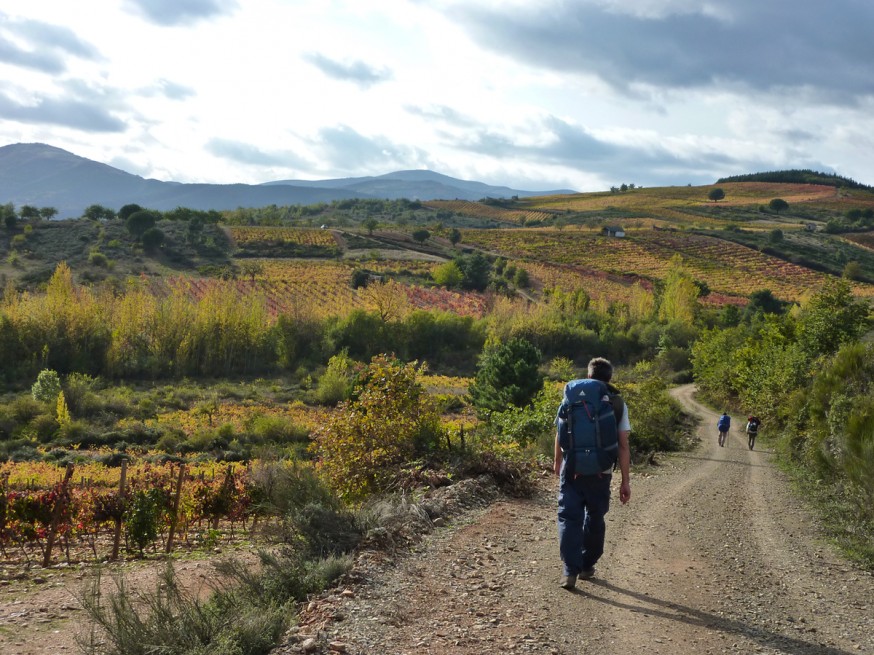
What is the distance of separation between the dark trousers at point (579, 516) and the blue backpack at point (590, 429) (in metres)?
0.13

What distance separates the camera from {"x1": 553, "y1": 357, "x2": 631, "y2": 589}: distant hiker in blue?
5973 mm

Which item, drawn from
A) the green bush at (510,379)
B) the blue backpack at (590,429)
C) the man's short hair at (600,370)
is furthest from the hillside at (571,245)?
the blue backpack at (590,429)

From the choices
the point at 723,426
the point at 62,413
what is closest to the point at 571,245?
the point at 62,413

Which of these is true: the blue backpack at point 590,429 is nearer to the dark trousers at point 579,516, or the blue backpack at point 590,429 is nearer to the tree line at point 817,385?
the dark trousers at point 579,516

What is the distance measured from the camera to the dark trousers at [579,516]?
6012 mm

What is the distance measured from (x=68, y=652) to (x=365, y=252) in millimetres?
100889

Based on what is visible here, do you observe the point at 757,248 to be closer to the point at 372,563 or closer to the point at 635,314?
the point at 635,314

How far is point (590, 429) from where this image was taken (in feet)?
19.6

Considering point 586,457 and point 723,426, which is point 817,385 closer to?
point 723,426

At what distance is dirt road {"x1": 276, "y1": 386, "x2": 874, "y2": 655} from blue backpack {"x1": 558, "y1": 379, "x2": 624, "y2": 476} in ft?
3.36

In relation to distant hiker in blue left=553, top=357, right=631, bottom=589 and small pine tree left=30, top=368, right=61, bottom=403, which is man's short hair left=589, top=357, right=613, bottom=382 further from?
small pine tree left=30, top=368, right=61, bottom=403

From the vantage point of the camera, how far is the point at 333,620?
212 inches

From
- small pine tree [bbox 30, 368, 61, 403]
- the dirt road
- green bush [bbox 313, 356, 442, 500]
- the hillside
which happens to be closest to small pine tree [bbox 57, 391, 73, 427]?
small pine tree [bbox 30, 368, 61, 403]

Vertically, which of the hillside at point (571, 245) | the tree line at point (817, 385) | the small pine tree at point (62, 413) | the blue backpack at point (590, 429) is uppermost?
the hillside at point (571, 245)
